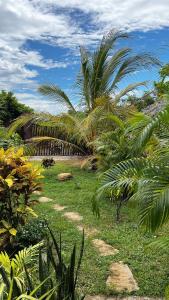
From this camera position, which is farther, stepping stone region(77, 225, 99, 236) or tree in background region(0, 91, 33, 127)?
tree in background region(0, 91, 33, 127)

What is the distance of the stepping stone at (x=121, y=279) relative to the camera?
4207 millimetres

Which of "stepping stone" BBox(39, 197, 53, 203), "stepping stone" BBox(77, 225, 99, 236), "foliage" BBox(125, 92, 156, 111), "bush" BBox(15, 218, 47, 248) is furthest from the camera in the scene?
"foliage" BBox(125, 92, 156, 111)

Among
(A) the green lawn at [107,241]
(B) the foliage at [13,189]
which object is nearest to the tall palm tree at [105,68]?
(A) the green lawn at [107,241]

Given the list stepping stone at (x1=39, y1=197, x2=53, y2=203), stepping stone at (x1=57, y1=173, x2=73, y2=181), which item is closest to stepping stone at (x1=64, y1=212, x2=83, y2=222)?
stepping stone at (x1=39, y1=197, x2=53, y2=203)

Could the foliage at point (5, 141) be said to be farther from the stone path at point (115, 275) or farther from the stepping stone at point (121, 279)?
the stepping stone at point (121, 279)

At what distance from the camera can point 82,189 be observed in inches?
377

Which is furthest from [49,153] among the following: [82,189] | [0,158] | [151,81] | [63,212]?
[0,158]

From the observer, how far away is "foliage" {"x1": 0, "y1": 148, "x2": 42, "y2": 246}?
204 inches

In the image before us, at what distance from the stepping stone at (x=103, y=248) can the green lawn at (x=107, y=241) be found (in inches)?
2.9

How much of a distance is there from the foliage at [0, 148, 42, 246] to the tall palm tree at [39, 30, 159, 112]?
8.64 meters

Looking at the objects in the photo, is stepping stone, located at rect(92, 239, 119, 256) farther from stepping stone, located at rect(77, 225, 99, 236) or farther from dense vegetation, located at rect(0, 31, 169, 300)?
stepping stone, located at rect(77, 225, 99, 236)

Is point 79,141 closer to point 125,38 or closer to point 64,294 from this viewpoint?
point 125,38

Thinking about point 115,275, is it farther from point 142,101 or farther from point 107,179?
point 142,101

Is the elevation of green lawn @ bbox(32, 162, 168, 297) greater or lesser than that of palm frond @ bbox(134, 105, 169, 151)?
lesser
